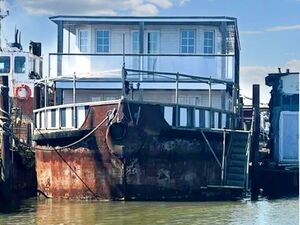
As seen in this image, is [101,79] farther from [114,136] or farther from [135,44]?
[114,136]

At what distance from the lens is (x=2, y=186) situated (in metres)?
20.2

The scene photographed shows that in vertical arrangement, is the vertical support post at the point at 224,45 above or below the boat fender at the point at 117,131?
above

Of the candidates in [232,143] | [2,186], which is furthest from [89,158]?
[232,143]

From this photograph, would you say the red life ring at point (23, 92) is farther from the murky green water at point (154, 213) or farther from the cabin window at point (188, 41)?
the murky green water at point (154, 213)

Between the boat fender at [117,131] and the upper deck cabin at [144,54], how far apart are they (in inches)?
111

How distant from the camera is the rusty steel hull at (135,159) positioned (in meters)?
20.0

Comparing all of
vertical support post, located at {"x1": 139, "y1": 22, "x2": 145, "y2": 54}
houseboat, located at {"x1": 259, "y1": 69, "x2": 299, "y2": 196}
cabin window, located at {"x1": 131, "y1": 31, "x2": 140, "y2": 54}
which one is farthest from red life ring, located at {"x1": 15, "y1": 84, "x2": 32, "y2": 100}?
houseboat, located at {"x1": 259, "y1": 69, "x2": 299, "y2": 196}

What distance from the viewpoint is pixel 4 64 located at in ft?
97.1

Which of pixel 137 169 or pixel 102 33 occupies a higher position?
pixel 102 33

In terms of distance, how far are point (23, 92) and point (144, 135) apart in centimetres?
1046

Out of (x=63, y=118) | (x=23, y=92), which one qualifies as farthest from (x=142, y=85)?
(x=23, y=92)

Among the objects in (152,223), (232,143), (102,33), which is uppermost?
(102,33)

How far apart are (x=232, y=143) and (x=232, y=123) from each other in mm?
1921

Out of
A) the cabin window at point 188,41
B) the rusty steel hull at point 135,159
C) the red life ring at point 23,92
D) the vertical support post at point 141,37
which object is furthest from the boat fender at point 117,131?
the red life ring at point 23,92
